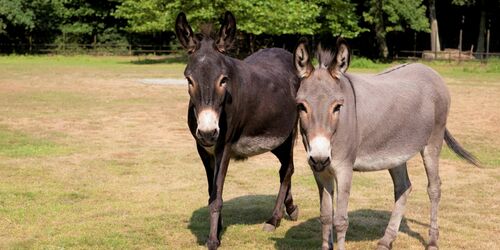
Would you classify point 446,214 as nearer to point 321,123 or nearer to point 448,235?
point 448,235

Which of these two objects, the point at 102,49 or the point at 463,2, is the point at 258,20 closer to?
the point at 463,2

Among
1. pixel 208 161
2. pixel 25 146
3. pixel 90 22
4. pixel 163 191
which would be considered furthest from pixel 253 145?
pixel 90 22

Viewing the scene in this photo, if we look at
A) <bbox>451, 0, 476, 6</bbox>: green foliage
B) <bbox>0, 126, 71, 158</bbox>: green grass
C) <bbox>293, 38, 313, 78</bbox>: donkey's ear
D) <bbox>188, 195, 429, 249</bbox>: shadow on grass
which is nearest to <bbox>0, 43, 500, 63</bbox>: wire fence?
<bbox>451, 0, 476, 6</bbox>: green foliage


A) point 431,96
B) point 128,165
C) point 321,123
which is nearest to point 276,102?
point 431,96

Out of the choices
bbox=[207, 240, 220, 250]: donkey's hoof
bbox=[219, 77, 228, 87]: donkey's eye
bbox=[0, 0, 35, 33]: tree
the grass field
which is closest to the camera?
bbox=[219, 77, 228, 87]: donkey's eye

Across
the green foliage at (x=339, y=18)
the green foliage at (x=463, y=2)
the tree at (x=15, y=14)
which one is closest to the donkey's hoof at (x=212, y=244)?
the green foliage at (x=339, y=18)

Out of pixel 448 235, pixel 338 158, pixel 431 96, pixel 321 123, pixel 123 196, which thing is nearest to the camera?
pixel 321 123

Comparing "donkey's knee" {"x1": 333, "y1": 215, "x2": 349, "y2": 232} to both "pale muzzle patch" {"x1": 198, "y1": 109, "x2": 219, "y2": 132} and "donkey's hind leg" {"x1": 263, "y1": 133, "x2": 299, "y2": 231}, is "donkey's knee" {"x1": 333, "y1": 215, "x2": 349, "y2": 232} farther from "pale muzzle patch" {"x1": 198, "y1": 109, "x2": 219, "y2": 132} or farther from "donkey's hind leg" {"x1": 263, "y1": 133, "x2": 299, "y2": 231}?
"donkey's hind leg" {"x1": 263, "y1": 133, "x2": 299, "y2": 231}

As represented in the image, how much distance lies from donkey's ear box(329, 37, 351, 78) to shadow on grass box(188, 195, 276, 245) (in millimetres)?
2914

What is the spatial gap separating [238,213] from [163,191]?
6.10 feet

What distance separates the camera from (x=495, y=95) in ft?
84.9

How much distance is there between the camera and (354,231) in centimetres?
799

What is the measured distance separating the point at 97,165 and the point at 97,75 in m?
23.4

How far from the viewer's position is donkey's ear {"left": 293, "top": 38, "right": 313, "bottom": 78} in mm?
5789
